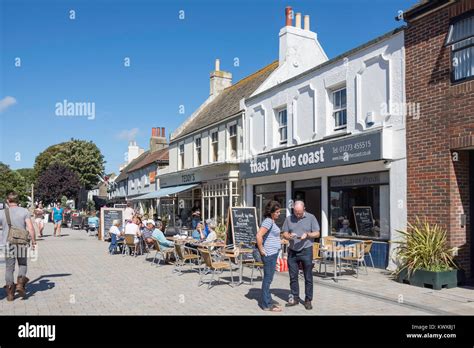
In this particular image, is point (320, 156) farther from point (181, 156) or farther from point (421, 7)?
point (181, 156)

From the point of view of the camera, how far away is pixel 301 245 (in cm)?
718

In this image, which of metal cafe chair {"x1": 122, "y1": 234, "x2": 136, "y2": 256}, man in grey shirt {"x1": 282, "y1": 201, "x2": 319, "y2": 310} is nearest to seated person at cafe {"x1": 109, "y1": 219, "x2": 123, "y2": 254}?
metal cafe chair {"x1": 122, "y1": 234, "x2": 136, "y2": 256}

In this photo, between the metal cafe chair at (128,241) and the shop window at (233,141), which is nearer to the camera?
the metal cafe chair at (128,241)

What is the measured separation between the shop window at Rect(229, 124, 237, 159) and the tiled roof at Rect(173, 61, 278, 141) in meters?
0.62

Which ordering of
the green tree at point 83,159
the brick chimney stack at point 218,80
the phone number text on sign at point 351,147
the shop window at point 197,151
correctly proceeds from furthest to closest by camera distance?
the green tree at point 83,159 → the brick chimney stack at point 218,80 → the shop window at point 197,151 → the phone number text on sign at point 351,147

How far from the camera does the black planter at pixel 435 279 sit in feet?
27.6

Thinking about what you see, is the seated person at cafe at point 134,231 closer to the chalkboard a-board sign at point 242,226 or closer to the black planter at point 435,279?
the chalkboard a-board sign at point 242,226

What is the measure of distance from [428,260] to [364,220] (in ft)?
9.87

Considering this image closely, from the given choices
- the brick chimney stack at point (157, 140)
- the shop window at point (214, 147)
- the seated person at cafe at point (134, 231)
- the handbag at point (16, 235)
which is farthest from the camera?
the brick chimney stack at point (157, 140)

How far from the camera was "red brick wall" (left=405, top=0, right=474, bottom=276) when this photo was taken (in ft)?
29.5

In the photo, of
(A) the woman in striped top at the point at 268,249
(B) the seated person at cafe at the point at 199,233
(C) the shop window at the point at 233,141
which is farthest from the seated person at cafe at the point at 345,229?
(C) the shop window at the point at 233,141

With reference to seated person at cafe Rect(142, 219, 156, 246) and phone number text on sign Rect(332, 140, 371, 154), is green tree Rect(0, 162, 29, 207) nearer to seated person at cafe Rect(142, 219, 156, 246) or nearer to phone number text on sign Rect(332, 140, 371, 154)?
seated person at cafe Rect(142, 219, 156, 246)

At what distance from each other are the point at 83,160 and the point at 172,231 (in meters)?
Answer: 37.0

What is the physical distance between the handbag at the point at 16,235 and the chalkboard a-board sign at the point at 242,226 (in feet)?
19.2
